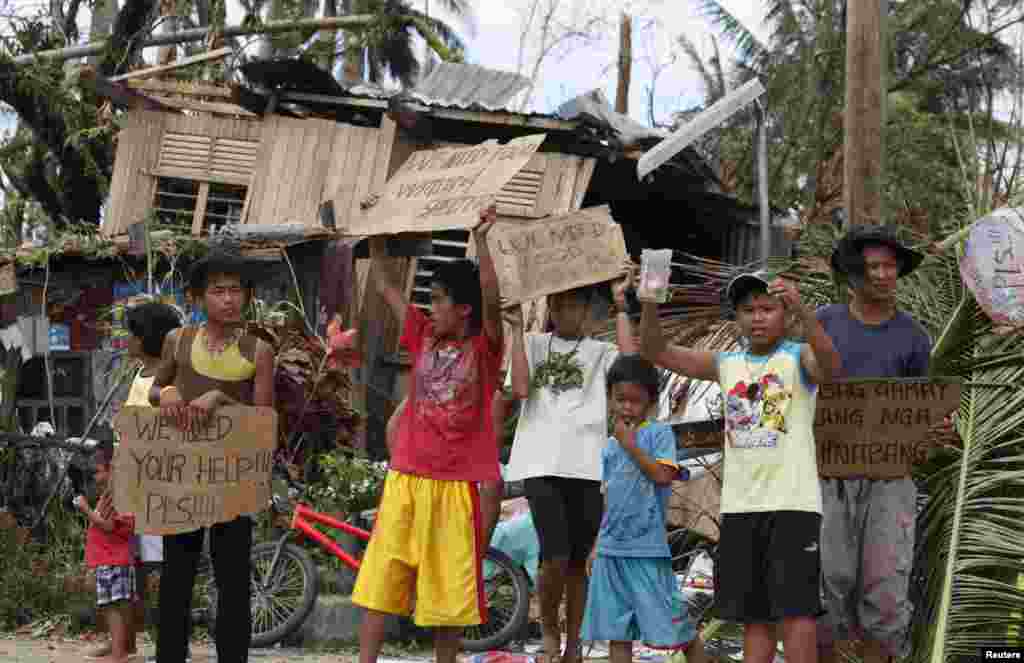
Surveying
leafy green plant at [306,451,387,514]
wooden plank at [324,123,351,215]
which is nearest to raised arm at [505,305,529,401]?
leafy green plant at [306,451,387,514]

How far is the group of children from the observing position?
492 cm

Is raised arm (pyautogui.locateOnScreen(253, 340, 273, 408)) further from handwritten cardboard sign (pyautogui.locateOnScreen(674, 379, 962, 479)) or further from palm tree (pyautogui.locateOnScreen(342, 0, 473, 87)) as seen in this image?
palm tree (pyautogui.locateOnScreen(342, 0, 473, 87))

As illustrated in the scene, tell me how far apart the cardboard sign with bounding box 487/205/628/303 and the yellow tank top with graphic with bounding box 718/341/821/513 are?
1230 mm

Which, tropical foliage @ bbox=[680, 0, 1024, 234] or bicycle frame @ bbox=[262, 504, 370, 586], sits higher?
tropical foliage @ bbox=[680, 0, 1024, 234]

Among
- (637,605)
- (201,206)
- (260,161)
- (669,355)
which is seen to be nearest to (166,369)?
(669,355)

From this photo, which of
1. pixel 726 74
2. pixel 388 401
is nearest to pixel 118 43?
pixel 388 401

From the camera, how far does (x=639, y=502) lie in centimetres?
588

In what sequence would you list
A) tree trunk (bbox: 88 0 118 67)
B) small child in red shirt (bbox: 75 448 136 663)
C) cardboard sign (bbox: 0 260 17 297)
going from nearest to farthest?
small child in red shirt (bbox: 75 448 136 663) → cardboard sign (bbox: 0 260 17 297) → tree trunk (bbox: 88 0 118 67)

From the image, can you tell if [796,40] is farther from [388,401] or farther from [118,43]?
[388,401]

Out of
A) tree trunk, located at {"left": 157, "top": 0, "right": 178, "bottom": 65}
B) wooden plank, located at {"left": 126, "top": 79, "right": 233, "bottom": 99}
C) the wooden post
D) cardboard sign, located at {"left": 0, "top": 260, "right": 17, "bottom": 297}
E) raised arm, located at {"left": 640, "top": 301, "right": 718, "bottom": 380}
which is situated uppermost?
tree trunk, located at {"left": 157, "top": 0, "right": 178, "bottom": 65}

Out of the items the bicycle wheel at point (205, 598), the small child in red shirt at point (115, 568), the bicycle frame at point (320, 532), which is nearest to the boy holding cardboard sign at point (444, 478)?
the small child in red shirt at point (115, 568)

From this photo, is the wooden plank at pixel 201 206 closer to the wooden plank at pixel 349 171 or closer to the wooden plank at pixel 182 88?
the wooden plank at pixel 182 88

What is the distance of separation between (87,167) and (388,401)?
20.0 feet

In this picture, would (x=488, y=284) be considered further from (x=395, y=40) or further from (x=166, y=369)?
(x=395, y=40)
